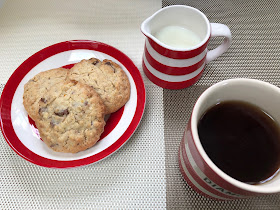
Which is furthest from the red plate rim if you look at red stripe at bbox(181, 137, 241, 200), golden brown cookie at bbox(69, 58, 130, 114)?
red stripe at bbox(181, 137, 241, 200)

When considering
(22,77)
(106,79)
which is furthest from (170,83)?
(22,77)

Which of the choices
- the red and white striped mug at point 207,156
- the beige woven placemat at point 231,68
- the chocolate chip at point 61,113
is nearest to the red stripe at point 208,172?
the red and white striped mug at point 207,156

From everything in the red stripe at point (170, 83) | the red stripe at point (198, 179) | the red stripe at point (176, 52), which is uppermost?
the red stripe at point (176, 52)

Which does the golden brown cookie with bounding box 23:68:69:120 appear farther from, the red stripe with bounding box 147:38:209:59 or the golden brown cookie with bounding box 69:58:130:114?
the red stripe with bounding box 147:38:209:59

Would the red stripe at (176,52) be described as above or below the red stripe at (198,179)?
above

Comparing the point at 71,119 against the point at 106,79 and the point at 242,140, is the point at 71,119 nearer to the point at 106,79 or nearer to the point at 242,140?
the point at 106,79

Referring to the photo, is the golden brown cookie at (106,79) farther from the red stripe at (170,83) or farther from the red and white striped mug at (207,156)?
the red and white striped mug at (207,156)
